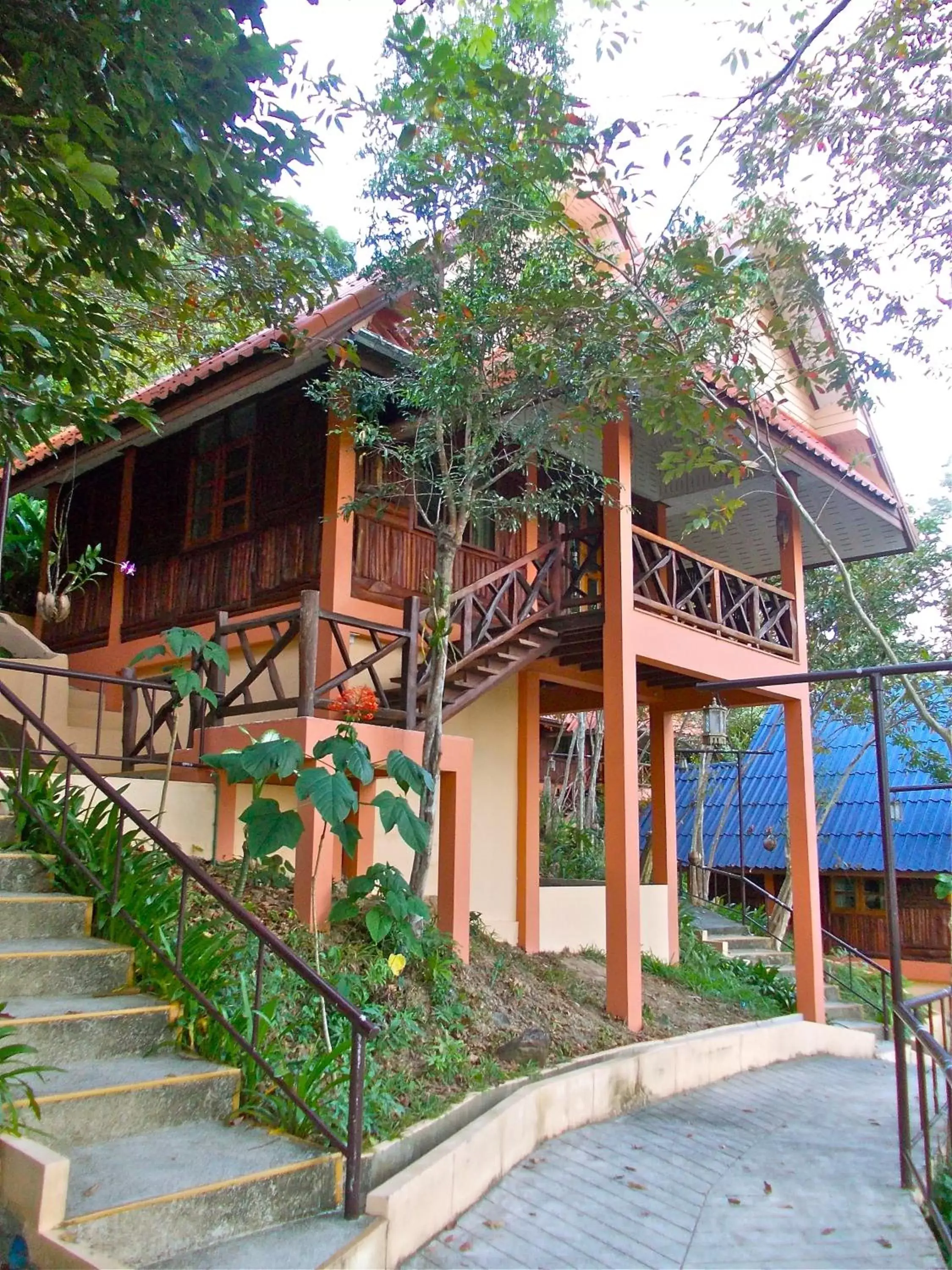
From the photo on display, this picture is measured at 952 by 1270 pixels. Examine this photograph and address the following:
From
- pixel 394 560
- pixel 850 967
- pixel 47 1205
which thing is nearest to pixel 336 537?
pixel 394 560

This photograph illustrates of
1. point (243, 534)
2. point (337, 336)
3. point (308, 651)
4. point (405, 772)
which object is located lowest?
point (405, 772)

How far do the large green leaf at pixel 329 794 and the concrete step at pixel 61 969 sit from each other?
1269 millimetres

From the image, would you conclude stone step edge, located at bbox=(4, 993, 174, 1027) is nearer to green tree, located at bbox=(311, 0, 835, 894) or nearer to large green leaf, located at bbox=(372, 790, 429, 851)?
large green leaf, located at bbox=(372, 790, 429, 851)

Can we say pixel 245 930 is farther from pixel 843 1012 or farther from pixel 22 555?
pixel 22 555

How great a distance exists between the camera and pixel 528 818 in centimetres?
1132

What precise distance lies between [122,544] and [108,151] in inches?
290

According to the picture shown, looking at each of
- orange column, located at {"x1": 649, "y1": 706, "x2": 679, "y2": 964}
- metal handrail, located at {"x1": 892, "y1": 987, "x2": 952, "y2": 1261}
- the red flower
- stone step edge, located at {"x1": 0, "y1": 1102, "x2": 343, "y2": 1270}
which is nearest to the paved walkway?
metal handrail, located at {"x1": 892, "y1": 987, "x2": 952, "y2": 1261}

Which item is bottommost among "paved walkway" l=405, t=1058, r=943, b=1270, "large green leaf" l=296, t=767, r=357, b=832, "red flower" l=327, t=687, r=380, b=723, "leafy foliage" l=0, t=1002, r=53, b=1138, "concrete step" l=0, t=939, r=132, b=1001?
"paved walkway" l=405, t=1058, r=943, b=1270

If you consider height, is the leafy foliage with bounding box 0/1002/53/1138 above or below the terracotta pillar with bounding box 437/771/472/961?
below

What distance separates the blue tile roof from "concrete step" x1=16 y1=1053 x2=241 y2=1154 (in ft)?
44.2

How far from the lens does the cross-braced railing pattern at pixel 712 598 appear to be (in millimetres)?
10367

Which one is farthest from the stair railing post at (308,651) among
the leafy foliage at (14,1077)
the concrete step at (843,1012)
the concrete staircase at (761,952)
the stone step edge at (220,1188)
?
the concrete step at (843,1012)

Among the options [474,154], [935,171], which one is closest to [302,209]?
[474,154]

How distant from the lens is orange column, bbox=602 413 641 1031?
346 inches
